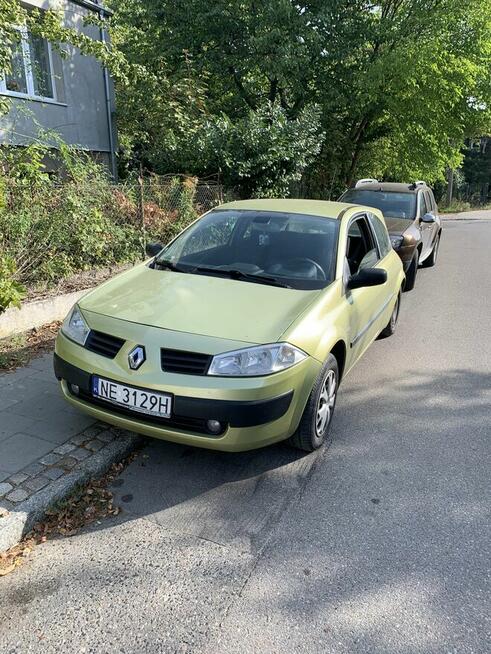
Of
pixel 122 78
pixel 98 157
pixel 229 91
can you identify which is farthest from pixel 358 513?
pixel 229 91

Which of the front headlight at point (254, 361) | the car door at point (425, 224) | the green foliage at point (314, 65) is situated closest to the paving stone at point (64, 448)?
the front headlight at point (254, 361)

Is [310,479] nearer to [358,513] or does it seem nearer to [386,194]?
[358,513]

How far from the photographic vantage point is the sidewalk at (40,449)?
8.90 ft

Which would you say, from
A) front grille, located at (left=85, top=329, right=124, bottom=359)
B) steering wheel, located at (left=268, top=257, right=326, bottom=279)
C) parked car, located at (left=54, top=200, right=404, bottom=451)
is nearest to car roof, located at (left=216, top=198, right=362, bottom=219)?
parked car, located at (left=54, top=200, right=404, bottom=451)

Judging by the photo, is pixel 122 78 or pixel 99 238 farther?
pixel 122 78

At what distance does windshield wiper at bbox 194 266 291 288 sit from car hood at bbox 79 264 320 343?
0.26 ft

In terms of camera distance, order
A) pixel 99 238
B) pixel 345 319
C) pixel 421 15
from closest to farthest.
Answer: pixel 345 319
pixel 99 238
pixel 421 15

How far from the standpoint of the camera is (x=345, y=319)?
3.62 metres

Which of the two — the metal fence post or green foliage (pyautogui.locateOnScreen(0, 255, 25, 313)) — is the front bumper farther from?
the metal fence post

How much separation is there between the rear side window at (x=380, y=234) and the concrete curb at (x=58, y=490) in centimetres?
316

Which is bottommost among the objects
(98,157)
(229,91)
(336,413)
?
(336,413)

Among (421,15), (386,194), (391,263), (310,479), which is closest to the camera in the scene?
(310,479)

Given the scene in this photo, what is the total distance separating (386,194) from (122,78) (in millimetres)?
5069

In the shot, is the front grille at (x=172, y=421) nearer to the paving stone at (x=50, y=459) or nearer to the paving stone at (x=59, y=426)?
the paving stone at (x=50, y=459)
